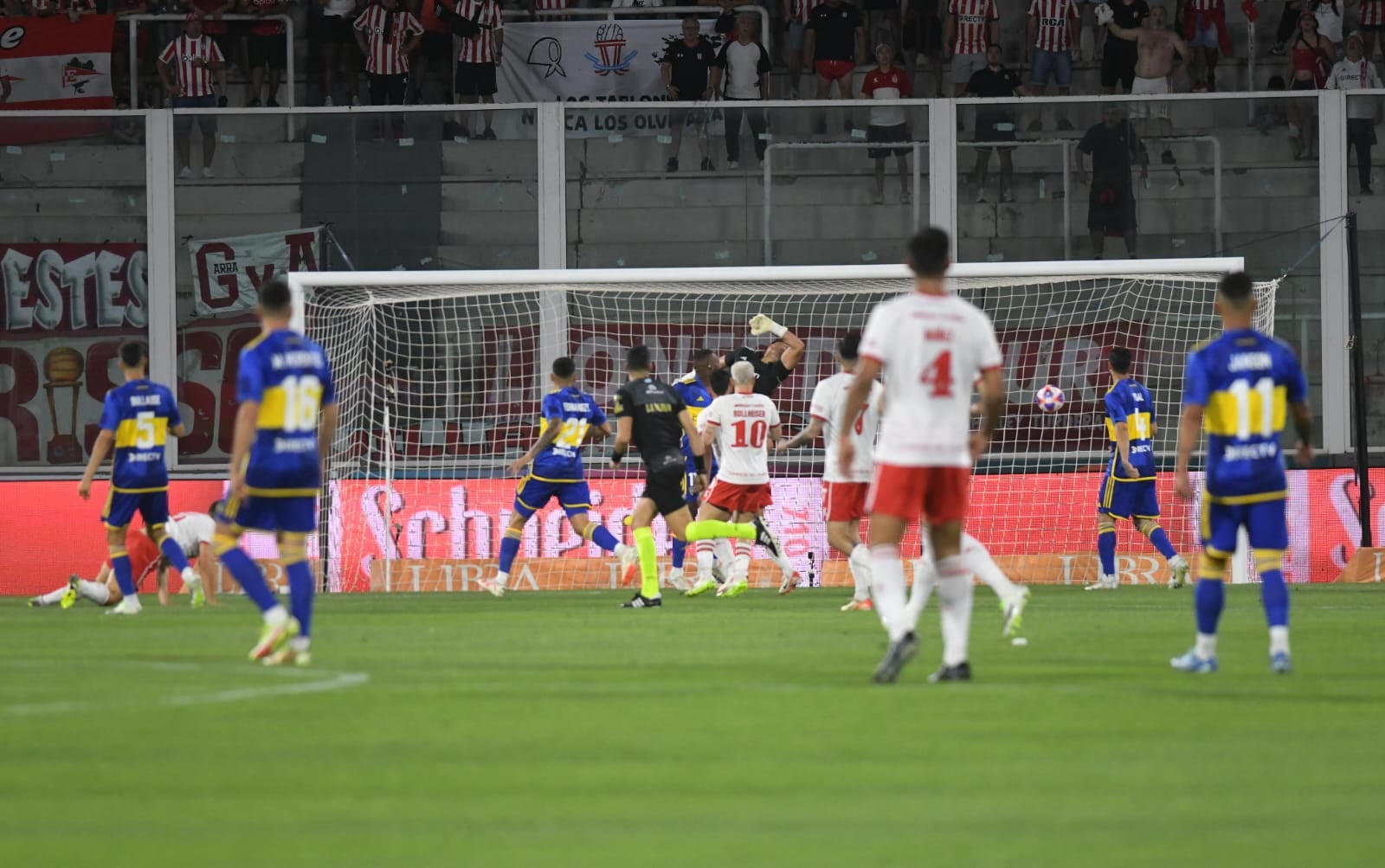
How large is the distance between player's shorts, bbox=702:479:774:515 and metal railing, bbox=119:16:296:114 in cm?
968

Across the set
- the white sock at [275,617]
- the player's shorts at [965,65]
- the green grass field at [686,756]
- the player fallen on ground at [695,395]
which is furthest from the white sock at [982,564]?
the player's shorts at [965,65]

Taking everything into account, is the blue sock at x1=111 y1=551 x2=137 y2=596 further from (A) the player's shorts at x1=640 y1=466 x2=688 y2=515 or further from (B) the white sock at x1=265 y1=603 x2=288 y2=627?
(B) the white sock at x1=265 y1=603 x2=288 y2=627

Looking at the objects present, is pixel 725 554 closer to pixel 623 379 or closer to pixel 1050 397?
pixel 1050 397

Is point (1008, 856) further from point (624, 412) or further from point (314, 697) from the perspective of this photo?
point (624, 412)

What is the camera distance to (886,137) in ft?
78.2

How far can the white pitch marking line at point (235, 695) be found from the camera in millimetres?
8258

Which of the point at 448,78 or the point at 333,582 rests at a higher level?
the point at 448,78

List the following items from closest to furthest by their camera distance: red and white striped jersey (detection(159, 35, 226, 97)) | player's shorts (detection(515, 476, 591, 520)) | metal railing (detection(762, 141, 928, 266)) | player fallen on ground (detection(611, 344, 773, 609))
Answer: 1. player fallen on ground (detection(611, 344, 773, 609))
2. player's shorts (detection(515, 476, 591, 520))
3. metal railing (detection(762, 141, 928, 266))
4. red and white striped jersey (detection(159, 35, 226, 97))

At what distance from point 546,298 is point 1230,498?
568 inches

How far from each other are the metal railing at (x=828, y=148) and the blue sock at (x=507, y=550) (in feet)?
20.6

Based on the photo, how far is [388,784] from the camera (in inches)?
242

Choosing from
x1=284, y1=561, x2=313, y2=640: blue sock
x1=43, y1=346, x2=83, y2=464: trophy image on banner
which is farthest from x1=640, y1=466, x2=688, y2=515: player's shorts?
x1=43, y1=346, x2=83, y2=464: trophy image on banner

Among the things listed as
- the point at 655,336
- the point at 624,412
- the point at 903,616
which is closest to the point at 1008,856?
the point at 903,616

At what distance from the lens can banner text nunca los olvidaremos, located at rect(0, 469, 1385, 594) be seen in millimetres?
21859
